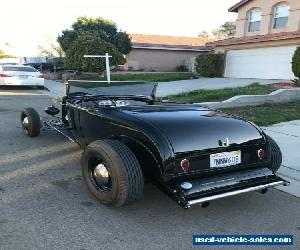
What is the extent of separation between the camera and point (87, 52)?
22.4m

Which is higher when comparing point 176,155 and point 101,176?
point 176,155

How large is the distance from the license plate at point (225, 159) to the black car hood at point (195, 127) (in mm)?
107

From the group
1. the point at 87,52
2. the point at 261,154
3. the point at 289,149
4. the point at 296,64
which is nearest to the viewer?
the point at 261,154

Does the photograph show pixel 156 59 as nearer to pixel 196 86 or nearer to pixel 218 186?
pixel 196 86

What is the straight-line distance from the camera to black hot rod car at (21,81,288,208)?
3504mm

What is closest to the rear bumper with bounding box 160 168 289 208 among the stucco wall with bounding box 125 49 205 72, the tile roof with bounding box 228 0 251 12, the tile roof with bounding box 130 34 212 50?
the tile roof with bounding box 228 0 251 12

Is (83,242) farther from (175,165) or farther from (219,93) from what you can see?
(219,93)

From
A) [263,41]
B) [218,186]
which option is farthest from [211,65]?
[218,186]

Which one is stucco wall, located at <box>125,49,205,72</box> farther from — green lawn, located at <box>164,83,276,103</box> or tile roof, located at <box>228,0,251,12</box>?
green lawn, located at <box>164,83,276,103</box>

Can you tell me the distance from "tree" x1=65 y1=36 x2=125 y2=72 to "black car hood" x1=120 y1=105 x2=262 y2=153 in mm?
18751

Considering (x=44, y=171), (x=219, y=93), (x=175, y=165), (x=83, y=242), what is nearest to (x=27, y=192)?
(x=44, y=171)

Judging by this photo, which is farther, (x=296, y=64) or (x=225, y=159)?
(x=296, y=64)

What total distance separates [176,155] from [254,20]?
905 inches

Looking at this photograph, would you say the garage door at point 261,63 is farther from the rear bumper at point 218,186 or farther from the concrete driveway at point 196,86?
the rear bumper at point 218,186
